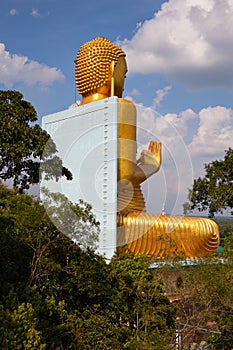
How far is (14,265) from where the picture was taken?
22.7ft

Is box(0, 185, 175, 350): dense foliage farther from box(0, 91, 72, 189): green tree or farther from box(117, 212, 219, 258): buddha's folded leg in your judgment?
box(117, 212, 219, 258): buddha's folded leg

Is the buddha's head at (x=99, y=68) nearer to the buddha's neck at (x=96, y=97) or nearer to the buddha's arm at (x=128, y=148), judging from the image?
the buddha's neck at (x=96, y=97)

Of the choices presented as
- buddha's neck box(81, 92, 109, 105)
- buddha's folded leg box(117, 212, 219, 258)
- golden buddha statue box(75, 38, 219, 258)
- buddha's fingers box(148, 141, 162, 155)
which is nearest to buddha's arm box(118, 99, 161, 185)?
golden buddha statue box(75, 38, 219, 258)

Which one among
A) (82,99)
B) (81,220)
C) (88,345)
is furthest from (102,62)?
(88,345)

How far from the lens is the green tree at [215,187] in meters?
17.7

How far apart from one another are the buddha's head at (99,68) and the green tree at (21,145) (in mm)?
7445

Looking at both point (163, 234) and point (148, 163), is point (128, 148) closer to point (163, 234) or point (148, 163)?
point (148, 163)

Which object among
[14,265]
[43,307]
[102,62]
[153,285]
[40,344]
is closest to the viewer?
[40,344]

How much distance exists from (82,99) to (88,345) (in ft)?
35.2

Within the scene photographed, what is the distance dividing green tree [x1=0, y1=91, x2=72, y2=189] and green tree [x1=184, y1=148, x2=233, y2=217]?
1042cm

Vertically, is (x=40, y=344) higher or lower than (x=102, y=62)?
lower

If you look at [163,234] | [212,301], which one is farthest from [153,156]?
[212,301]

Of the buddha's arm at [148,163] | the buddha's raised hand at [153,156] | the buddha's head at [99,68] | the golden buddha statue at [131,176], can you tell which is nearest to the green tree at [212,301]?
the golden buddha statue at [131,176]

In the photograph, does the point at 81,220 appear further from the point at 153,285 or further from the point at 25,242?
the point at 153,285
